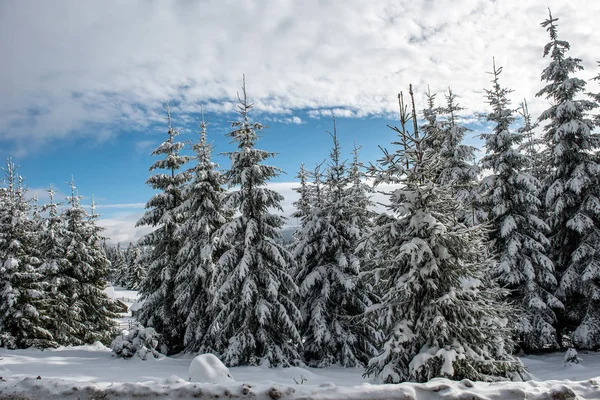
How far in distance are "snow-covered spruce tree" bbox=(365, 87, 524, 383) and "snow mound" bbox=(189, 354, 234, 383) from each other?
331 cm

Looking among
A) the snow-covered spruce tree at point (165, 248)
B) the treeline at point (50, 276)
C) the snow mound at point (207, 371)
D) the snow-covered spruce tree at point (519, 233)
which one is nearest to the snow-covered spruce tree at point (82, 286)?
the treeline at point (50, 276)

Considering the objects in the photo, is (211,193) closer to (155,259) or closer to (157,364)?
(155,259)

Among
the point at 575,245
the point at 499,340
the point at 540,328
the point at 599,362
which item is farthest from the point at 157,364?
the point at 575,245

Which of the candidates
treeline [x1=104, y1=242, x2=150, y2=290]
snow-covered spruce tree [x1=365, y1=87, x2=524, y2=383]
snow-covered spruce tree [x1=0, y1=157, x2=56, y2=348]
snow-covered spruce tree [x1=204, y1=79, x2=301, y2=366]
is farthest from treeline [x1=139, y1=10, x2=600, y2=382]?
treeline [x1=104, y1=242, x2=150, y2=290]

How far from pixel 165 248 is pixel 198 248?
3.06m

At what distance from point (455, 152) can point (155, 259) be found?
17.2 metres

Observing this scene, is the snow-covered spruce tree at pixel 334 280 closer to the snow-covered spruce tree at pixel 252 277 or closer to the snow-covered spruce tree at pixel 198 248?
the snow-covered spruce tree at pixel 252 277

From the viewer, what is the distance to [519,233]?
15.8 metres

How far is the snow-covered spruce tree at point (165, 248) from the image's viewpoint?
1753 cm

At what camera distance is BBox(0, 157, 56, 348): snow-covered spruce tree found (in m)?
17.3

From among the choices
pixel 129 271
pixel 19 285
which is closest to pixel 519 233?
pixel 19 285

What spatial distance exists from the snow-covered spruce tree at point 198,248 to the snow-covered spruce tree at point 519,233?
1319 centimetres

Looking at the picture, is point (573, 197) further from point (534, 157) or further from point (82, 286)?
point (82, 286)

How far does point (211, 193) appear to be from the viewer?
17.4 metres
